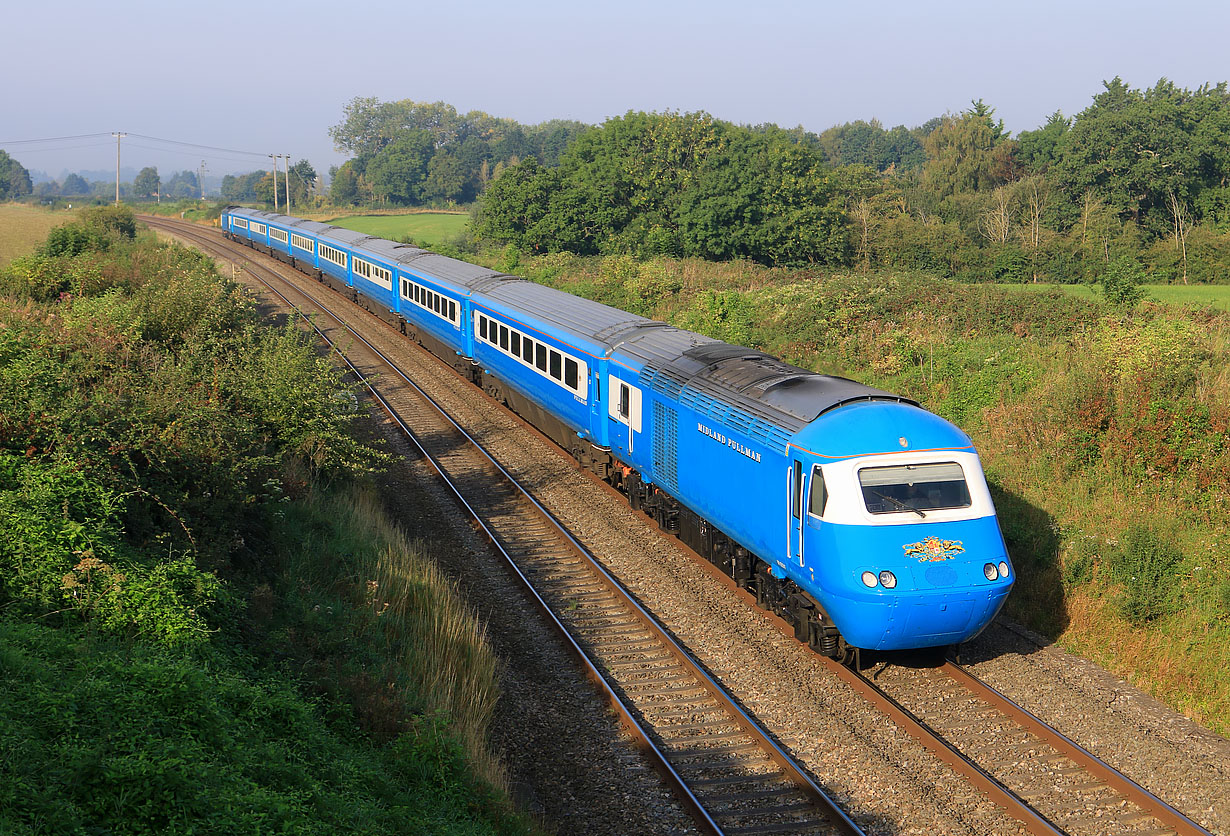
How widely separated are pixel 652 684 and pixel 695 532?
3.80 m

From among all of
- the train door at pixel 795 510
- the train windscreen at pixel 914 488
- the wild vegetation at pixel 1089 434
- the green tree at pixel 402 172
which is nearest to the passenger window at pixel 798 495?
the train door at pixel 795 510

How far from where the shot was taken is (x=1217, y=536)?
13852mm

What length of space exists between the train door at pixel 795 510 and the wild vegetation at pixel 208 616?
13.2 feet

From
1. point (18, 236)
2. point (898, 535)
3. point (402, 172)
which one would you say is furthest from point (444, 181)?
point (898, 535)

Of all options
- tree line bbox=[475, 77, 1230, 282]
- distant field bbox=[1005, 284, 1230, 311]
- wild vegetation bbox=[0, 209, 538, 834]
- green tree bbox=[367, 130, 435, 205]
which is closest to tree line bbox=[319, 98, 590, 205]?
green tree bbox=[367, 130, 435, 205]

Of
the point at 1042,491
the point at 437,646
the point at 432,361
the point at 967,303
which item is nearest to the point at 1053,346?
the point at 967,303

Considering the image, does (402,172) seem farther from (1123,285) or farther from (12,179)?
(1123,285)

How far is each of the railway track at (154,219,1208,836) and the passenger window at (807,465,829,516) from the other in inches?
85.4

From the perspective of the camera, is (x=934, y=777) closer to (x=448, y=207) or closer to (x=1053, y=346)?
(x=1053, y=346)

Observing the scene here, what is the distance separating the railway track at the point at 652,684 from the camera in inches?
352

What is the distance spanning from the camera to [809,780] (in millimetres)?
9086

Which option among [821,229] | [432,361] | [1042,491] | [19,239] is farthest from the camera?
[821,229]

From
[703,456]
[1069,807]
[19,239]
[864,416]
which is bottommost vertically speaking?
[1069,807]

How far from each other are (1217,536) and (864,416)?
6828mm
